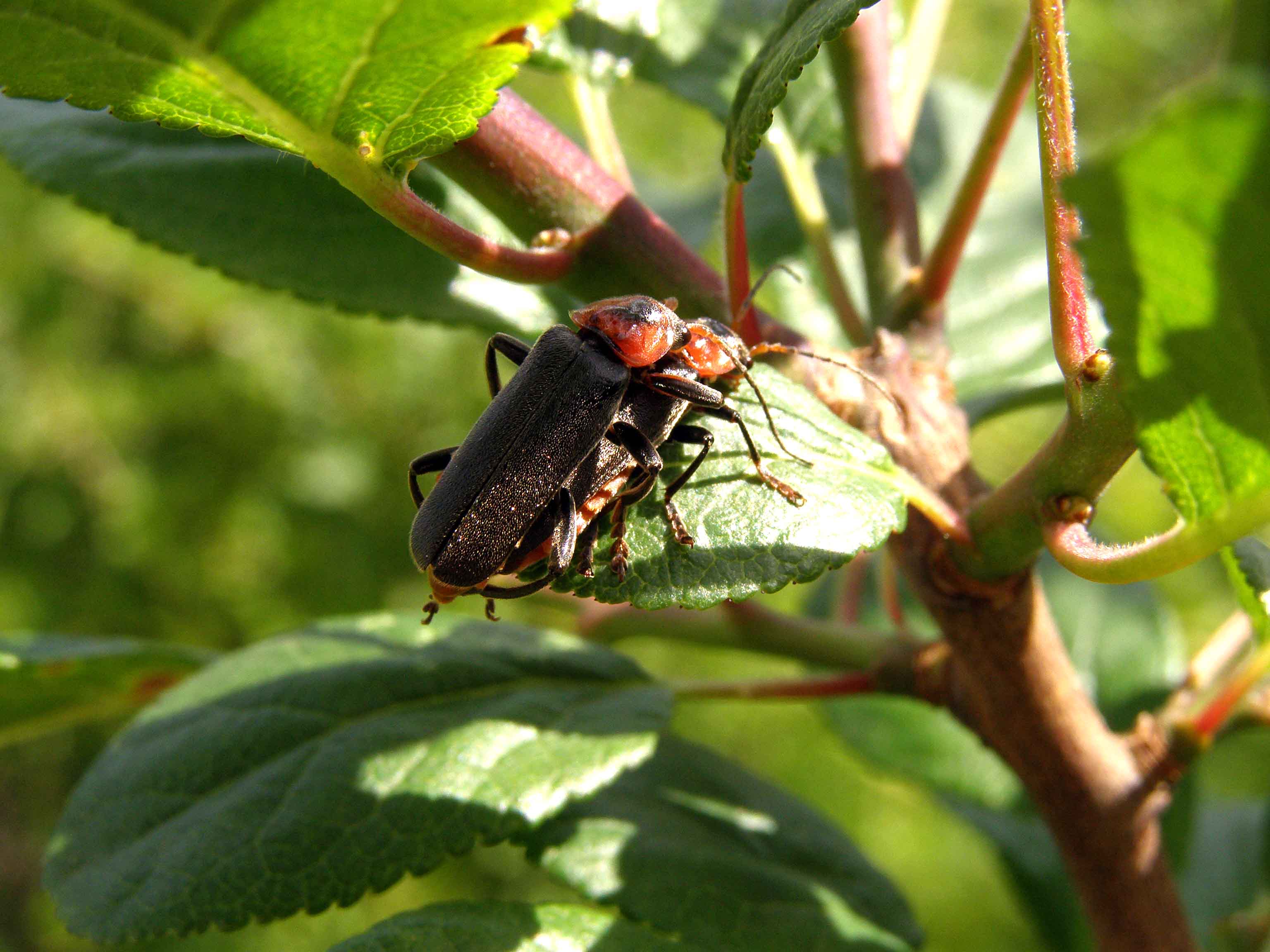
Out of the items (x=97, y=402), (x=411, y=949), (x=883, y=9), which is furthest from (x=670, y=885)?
(x=97, y=402)

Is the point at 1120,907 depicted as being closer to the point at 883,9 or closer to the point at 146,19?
the point at 883,9

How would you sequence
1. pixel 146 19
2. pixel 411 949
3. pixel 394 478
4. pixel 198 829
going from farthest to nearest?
pixel 394 478 → pixel 198 829 → pixel 411 949 → pixel 146 19

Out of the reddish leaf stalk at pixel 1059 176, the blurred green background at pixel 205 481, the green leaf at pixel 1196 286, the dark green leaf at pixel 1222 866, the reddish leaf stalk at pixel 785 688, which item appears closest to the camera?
the green leaf at pixel 1196 286

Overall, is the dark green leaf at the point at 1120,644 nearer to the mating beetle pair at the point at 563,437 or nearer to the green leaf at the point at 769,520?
the mating beetle pair at the point at 563,437

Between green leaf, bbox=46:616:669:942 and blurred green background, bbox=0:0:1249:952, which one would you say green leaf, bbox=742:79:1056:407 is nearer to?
blurred green background, bbox=0:0:1249:952

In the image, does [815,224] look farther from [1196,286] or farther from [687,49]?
[1196,286]

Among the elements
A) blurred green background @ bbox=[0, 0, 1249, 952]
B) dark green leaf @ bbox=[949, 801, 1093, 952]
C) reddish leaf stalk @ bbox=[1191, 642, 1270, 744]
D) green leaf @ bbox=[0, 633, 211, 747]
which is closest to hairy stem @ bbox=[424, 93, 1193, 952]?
reddish leaf stalk @ bbox=[1191, 642, 1270, 744]

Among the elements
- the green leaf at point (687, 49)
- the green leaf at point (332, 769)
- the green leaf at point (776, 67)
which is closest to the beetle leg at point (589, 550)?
the green leaf at point (332, 769)
